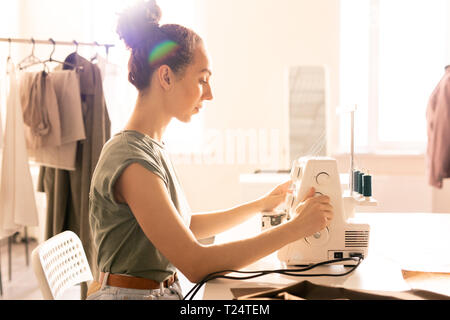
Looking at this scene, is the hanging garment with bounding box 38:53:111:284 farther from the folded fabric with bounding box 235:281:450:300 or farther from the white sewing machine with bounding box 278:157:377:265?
the folded fabric with bounding box 235:281:450:300

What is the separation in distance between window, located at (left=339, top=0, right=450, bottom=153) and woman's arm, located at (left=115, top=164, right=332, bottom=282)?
10.2 feet

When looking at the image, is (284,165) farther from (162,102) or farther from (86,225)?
(162,102)

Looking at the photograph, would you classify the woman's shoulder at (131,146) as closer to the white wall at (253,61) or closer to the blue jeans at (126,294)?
the blue jeans at (126,294)

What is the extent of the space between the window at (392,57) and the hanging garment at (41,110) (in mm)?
2433

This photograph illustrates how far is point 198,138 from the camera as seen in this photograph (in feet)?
13.5

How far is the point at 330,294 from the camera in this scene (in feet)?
2.92

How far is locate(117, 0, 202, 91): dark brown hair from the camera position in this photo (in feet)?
3.65

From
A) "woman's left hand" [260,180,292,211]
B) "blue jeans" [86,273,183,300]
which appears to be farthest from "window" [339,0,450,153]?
"blue jeans" [86,273,183,300]

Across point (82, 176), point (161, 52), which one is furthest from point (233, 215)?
point (82, 176)

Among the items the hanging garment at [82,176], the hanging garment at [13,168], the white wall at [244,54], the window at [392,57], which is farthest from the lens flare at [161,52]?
the window at [392,57]

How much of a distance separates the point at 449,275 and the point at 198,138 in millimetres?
3112

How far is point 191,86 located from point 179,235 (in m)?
0.39

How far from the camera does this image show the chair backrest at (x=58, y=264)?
1116 millimetres
